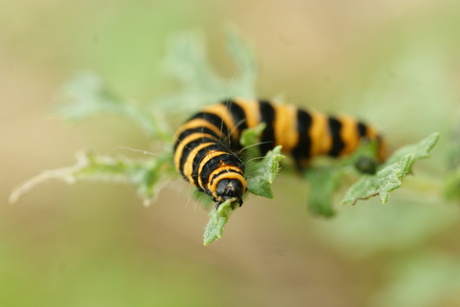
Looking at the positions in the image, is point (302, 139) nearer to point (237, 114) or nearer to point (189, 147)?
point (237, 114)

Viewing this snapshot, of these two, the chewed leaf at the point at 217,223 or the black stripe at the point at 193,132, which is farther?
the black stripe at the point at 193,132

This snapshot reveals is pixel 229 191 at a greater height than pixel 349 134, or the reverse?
pixel 349 134

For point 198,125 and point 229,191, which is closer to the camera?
point 229,191


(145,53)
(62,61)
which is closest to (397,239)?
(145,53)

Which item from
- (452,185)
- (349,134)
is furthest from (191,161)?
(452,185)

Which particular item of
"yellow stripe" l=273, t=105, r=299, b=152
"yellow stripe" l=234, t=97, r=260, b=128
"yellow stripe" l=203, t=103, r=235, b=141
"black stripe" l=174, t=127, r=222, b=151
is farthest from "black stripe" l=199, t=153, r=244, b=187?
"yellow stripe" l=273, t=105, r=299, b=152

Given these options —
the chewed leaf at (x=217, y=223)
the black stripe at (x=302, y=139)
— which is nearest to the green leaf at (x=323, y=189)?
the black stripe at (x=302, y=139)

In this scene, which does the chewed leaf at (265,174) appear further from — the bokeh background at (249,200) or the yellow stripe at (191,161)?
the bokeh background at (249,200)
